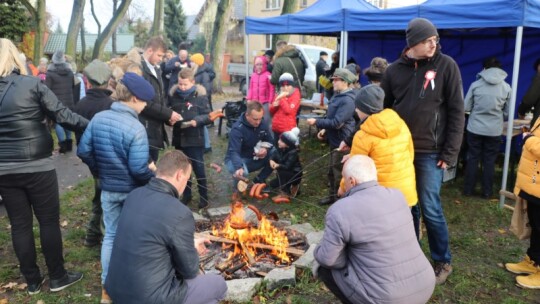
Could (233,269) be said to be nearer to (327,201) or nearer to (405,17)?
(327,201)

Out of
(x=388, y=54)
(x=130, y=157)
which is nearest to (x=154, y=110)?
(x=130, y=157)

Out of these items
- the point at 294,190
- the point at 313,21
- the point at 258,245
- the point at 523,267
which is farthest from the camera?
the point at 313,21

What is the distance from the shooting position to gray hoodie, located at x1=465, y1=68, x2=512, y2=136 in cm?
625

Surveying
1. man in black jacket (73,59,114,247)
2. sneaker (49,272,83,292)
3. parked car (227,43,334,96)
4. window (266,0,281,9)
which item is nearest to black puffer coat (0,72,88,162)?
man in black jacket (73,59,114,247)

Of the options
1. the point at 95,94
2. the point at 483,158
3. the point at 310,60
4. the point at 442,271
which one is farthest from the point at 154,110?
the point at 310,60

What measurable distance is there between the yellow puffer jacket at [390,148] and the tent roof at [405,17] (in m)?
2.93

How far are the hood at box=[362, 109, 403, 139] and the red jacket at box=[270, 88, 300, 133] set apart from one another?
3.11 metres

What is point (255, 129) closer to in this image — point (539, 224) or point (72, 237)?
point (72, 237)

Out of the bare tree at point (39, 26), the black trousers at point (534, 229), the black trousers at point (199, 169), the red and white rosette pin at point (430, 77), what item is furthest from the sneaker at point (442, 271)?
the bare tree at point (39, 26)

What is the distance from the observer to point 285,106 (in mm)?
6691

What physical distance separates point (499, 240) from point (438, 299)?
172 centimetres

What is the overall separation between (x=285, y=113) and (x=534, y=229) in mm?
3846

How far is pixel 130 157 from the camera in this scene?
351 centimetres

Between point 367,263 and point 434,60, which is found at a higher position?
point 434,60
